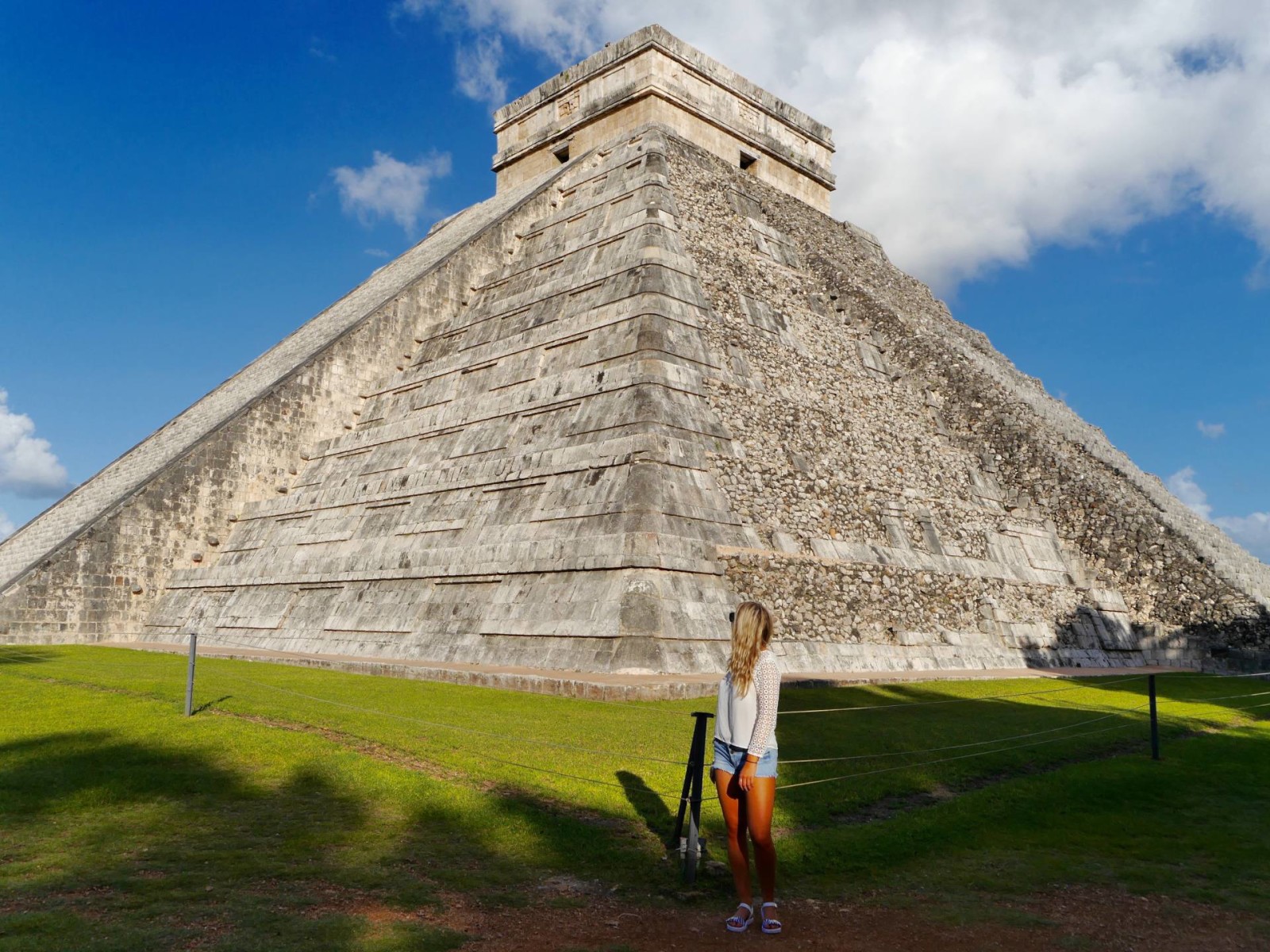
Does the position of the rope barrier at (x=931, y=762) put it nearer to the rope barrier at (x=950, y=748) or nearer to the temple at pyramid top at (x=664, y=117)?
the rope barrier at (x=950, y=748)

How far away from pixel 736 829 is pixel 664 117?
67.8 feet

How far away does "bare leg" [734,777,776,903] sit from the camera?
14.9ft

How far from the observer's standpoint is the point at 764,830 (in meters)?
4.54

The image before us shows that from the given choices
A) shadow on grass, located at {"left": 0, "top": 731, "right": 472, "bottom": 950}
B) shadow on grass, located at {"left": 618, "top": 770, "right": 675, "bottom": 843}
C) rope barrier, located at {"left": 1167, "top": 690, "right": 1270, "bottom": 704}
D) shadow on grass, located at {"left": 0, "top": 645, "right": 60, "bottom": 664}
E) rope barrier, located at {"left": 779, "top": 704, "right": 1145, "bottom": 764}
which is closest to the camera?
shadow on grass, located at {"left": 0, "top": 731, "right": 472, "bottom": 950}

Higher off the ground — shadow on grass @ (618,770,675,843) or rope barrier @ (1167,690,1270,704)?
rope barrier @ (1167,690,1270,704)

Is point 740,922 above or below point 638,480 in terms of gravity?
below

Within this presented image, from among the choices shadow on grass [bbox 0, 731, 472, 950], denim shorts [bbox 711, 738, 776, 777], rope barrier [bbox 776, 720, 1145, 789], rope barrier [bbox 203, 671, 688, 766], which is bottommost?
shadow on grass [bbox 0, 731, 472, 950]

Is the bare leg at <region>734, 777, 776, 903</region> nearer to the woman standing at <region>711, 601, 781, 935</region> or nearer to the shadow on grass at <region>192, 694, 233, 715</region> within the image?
the woman standing at <region>711, 601, 781, 935</region>

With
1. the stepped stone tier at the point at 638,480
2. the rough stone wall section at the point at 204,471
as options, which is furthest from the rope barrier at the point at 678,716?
the rough stone wall section at the point at 204,471

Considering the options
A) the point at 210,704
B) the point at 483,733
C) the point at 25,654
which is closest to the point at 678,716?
the point at 483,733

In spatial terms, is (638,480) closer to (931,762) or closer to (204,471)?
(931,762)

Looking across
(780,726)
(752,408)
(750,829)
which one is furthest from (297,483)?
(750,829)

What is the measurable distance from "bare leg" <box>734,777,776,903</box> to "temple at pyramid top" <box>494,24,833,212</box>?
20.3 m

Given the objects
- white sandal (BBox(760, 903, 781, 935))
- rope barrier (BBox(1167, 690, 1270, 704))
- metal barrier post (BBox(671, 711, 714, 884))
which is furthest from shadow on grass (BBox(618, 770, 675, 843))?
rope barrier (BBox(1167, 690, 1270, 704))
